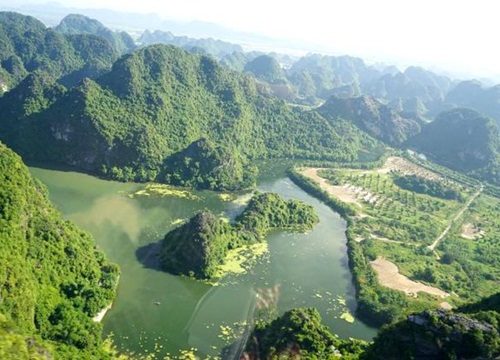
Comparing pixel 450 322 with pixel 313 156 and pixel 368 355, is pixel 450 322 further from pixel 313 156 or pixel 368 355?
pixel 313 156

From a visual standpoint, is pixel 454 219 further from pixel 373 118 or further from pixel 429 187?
pixel 373 118

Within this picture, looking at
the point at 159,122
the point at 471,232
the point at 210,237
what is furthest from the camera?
the point at 159,122

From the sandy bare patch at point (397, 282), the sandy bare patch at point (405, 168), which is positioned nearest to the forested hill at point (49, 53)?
the sandy bare patch at point (405, 168)

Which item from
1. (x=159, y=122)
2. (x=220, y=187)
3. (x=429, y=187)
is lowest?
(x=220, y=187)

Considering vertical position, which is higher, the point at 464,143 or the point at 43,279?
the point at 464,143

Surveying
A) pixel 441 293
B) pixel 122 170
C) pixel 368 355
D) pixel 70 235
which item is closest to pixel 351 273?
pixel 441 293

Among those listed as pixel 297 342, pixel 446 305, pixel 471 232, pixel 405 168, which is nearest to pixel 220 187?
pixel 446 305
